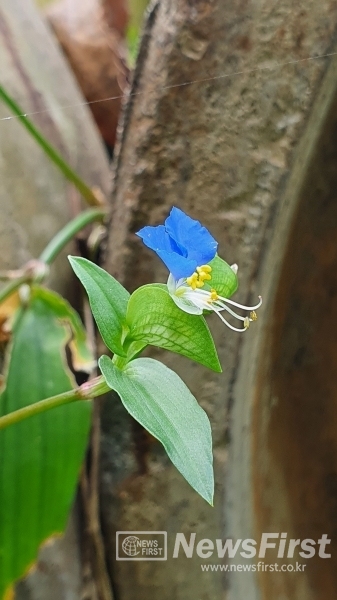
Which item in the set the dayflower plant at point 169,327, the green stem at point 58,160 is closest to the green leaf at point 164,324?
the dayflower plant at point 169,327

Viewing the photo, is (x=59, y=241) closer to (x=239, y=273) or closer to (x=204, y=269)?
(x=239, y=273)

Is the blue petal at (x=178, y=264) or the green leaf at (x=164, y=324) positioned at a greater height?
the blue petal at (x=178, y=264)

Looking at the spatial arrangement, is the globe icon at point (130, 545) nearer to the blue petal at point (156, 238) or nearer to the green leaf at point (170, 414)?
the green leaf at point (170, 414)

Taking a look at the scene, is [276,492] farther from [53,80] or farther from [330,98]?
[53,80]

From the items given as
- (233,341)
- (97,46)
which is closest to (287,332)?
(233,341)

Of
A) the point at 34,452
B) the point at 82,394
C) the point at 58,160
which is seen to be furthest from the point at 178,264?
the point at 58,160

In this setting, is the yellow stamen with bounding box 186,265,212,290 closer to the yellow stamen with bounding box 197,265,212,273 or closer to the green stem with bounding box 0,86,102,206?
the yellow stamen with bounding box 197,265,212,273
